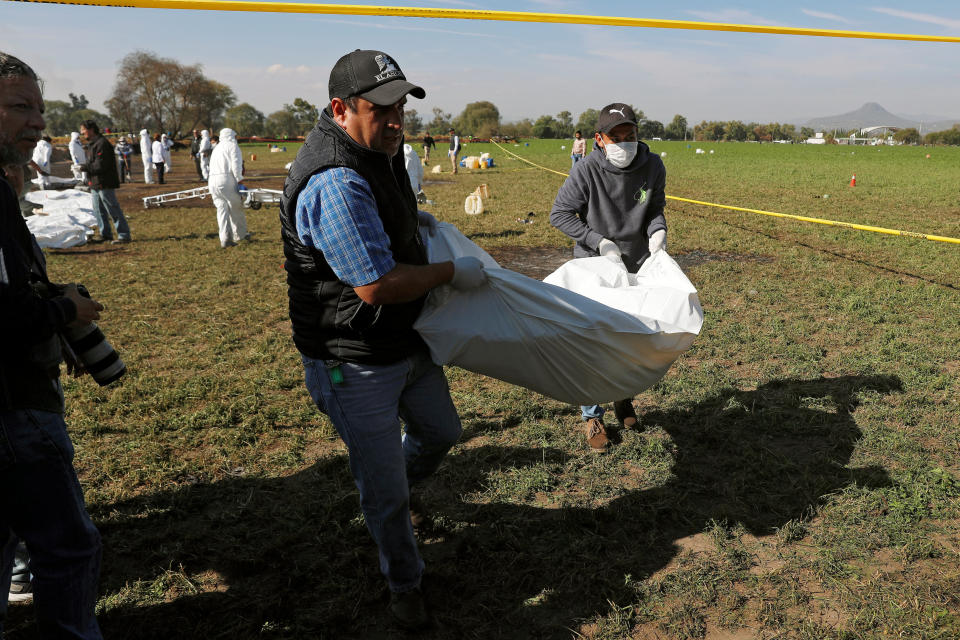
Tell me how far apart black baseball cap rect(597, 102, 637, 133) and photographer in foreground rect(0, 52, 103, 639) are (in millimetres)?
2800

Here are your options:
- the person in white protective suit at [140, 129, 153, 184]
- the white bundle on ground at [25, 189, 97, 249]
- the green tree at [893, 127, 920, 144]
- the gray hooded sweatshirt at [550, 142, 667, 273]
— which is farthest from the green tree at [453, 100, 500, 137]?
the gray hooded sweatshirt at [550, 142, 667, 273]

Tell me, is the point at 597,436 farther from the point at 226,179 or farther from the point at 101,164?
the point at 101,164

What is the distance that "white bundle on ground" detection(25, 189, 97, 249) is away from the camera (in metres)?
10.3

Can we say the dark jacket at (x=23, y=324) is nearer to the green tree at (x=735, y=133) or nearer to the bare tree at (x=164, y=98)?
the bare tree at (x=164, y=98)

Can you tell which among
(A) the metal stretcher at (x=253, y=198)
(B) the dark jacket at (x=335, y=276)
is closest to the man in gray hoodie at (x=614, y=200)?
(B) the dark jacket at (x=335, y=276)

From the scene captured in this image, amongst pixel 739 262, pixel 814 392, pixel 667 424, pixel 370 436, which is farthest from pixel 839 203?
pixel 370 436

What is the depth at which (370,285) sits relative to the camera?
198 centimetres

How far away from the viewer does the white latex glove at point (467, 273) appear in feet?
7.52

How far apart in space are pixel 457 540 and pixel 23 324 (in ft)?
6.83

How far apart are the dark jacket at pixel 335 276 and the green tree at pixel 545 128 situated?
102 m

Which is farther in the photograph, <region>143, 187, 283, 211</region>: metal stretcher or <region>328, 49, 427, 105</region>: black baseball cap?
<region>143, 187, 283, 211</region>: metal stretcher

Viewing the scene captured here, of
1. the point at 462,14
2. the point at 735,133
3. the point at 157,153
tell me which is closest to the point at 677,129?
the point at 735,133

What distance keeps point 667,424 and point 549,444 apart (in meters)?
0.82

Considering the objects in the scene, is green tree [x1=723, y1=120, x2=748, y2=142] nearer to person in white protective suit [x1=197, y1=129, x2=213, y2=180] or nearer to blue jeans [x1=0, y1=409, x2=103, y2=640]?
person in white protective suit [x1=197, y1=129, x2=213, y2=180]
